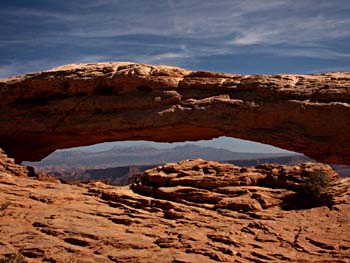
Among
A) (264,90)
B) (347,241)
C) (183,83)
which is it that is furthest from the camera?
(183,83)

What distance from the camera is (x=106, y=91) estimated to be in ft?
78.9

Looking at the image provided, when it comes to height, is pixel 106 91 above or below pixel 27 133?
above

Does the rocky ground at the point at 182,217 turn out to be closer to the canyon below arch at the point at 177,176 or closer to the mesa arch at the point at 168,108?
the canyon below arch at the point at 177,176

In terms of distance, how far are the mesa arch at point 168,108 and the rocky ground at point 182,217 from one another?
212 centimetres

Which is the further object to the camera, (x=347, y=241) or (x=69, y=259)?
(x=347, y=241)

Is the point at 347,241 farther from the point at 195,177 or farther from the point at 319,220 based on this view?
the point at 195,177

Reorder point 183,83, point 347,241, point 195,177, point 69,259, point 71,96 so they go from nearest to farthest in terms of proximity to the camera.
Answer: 1. point 69,259
2. point 347,241
3. point 195,177
4. point 183,83
5. point 71,96

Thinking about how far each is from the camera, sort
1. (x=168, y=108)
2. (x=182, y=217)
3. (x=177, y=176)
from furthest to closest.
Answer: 1. (x=168, y=108)
2. (x=177, y=176)
3. (x=182, y=217)

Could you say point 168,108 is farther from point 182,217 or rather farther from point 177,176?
point 182,217

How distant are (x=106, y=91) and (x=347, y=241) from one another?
14979 mm

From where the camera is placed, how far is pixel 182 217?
56.7 ft

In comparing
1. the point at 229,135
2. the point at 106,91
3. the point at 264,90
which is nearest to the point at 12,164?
the point at 106,91

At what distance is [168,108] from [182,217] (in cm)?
716

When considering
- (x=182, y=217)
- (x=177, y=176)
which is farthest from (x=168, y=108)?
(x=182, y=217)
